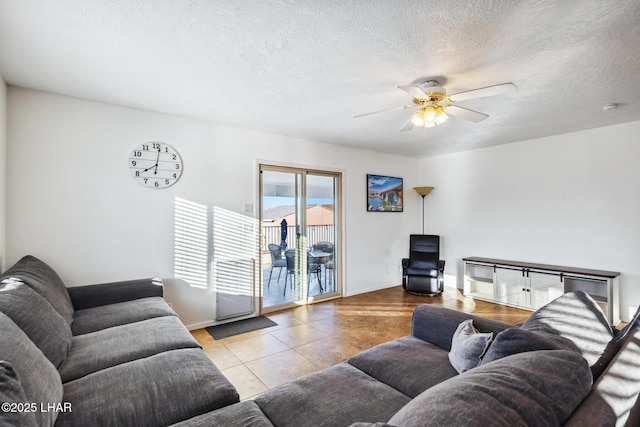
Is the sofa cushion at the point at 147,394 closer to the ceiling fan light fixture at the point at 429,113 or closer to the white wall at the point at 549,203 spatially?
the ceiling fan light fixture at the point at 429,113

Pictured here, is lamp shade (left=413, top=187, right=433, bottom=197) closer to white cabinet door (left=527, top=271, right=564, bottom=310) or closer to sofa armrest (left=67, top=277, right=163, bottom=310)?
white cabinet door (left=527, top=271, right=564, bottom=310)

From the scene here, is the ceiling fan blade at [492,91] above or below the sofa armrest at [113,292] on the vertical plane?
above

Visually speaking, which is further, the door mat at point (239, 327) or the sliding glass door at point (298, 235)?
the sliding glass door at point (298, 235)

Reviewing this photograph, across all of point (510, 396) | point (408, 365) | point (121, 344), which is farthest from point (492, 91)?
point (121, 344)

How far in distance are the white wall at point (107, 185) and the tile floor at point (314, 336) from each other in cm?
87

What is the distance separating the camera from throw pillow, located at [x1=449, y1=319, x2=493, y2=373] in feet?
4.81

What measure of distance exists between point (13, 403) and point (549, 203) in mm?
5510

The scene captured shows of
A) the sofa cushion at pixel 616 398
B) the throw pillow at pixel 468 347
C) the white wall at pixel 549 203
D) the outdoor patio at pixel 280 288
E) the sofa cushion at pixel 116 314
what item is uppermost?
the white wall at pixel 549 203

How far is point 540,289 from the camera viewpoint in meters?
4.13

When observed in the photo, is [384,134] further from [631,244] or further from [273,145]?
[631,244]

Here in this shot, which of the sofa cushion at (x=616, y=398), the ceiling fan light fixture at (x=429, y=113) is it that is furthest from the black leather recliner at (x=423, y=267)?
the sofa cushion at (x=616, y=398)

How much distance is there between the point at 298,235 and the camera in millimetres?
4492

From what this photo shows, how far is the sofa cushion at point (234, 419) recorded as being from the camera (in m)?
1.22

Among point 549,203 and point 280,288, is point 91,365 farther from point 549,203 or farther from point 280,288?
point 549,203
